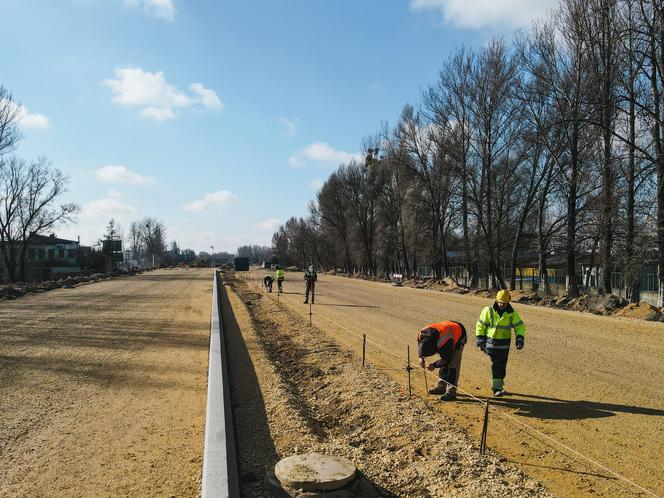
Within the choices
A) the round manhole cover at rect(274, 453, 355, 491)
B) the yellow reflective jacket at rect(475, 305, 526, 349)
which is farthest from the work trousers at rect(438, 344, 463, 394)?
the round manhole cover at rect(274, 453, 355, 491)

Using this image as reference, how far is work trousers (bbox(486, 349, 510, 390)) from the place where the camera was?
785 centimetres

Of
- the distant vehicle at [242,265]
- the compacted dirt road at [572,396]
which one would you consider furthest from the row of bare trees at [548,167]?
the distant vehicle at [242,265]

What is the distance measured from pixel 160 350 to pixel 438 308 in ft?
44.9

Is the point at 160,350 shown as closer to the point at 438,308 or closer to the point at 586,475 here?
the point at 586,475

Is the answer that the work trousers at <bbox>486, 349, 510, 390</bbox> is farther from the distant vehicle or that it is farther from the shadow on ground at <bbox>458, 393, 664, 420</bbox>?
the distant vehicle

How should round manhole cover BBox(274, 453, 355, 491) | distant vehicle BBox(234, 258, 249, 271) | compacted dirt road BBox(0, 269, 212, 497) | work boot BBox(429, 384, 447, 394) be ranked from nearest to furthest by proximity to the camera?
round manhole cover BBox(274, 453, 355, 491) → compacted dirt road BBox(0, 269, 212, 497) → work boot BBox(429, 384, 447, 394) → distant vehicle BBox(234, 258, 249, 271)

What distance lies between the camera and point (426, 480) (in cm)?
511

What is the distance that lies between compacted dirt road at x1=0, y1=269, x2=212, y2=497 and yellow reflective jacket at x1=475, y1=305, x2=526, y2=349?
4.55 metres

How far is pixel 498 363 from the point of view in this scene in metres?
→ 7.91

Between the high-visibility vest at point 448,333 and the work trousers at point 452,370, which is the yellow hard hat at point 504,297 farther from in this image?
the work trousers at point 452,370

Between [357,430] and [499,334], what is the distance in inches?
108

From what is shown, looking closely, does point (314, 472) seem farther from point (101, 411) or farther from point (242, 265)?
point (242, 265)

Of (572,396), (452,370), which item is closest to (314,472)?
(452,370)

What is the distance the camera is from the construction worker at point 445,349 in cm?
762
